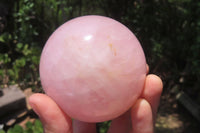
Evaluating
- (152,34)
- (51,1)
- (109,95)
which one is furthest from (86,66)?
(152,34)

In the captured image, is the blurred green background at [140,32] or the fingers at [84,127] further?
the blurred green background at [140,32]

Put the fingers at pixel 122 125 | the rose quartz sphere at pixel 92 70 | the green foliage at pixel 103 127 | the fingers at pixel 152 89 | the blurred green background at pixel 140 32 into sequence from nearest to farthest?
the rose quartz sphere at pixel 92 70 < the fingers at pixel 152 89 < the fingers at pixel 122 125 < the green foliage at pixel 103 127 < the blurred green background at pixel 140 32

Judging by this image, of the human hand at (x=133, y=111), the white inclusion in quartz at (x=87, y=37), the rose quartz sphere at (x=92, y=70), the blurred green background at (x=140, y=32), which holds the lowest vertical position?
the blurred green background at (x=140, y=32)

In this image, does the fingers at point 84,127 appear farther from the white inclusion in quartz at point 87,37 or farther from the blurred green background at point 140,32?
the blurred green background at point 140,32

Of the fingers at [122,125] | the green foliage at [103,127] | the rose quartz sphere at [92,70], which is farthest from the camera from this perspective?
the green foliage at [103,127]

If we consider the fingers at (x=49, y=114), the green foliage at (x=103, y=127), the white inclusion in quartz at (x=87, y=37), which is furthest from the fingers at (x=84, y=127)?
the green foliage at (x=103, y=127)

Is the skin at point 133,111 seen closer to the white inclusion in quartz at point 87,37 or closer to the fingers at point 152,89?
the fingers at point 152,89

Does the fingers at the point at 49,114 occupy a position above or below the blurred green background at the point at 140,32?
above
